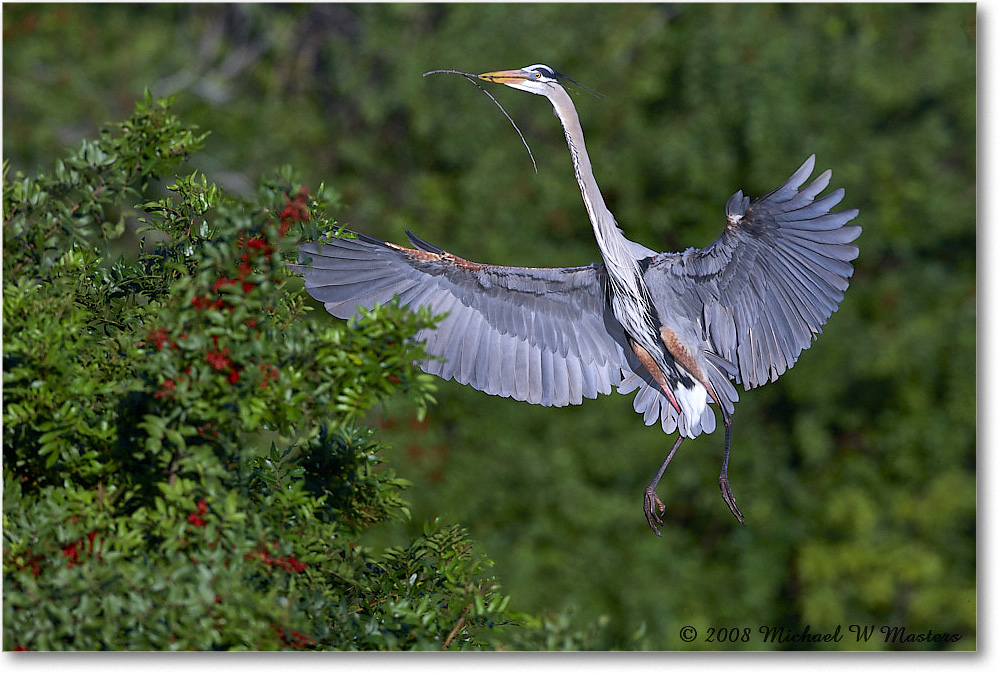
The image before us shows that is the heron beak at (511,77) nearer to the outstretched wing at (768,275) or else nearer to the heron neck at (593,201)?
the heron neck at (593,201)

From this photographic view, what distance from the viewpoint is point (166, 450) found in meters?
2.26

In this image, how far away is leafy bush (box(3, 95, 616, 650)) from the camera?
216 cm

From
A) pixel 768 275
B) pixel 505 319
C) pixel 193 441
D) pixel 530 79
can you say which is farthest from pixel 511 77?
pixel 193 441

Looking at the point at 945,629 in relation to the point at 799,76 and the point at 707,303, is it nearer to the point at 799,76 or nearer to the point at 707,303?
the point at 707,303

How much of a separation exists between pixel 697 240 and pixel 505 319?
3.14 m

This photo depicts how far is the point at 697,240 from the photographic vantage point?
6.17 m

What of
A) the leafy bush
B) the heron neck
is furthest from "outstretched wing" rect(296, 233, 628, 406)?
the leafy bush

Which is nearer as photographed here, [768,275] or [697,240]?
→ [768,275]

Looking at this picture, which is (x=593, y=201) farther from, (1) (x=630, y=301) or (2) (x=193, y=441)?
(2) (x=193, y=441)

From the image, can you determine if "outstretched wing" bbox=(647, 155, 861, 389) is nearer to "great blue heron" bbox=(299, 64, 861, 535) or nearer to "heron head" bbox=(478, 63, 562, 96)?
"great blue heron" bbox=(299, 64, 861, 535)

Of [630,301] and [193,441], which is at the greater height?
[630,301]

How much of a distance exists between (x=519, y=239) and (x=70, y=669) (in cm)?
429

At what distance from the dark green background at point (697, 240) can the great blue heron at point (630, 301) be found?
2.73m

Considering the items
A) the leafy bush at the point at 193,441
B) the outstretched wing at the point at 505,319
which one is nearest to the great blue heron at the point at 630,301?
the outstretched wing at the point at 505,319
